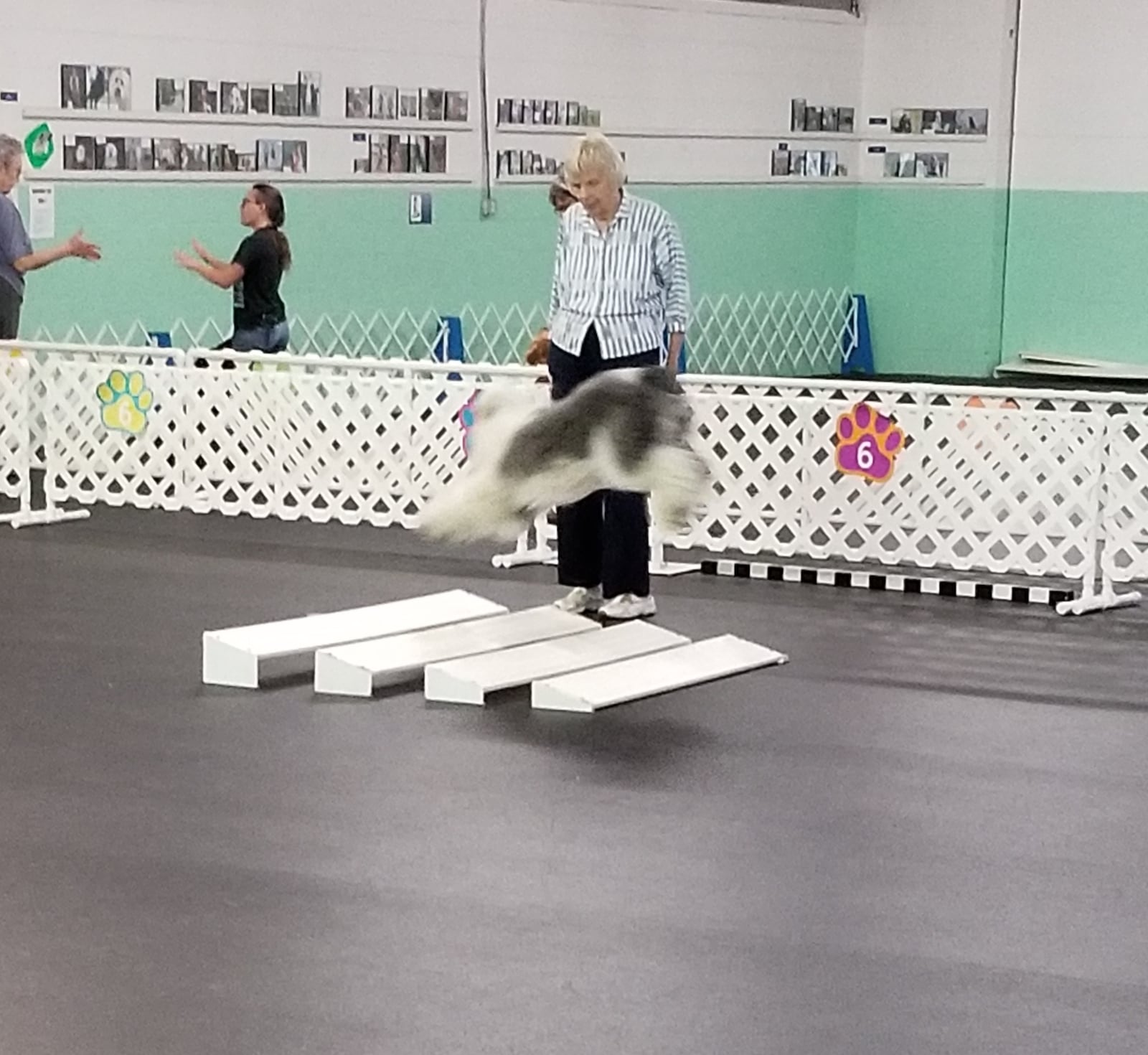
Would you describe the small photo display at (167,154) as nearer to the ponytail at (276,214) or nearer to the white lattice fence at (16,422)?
the ponytail at (276,214)

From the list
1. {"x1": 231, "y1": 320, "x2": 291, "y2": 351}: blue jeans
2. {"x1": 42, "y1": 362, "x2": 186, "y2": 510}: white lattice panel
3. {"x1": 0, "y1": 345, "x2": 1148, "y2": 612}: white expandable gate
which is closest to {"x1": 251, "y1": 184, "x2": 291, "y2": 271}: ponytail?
{"x1": 231, "y1": 320, "x2": 291, "y2": 351}: blue jeans

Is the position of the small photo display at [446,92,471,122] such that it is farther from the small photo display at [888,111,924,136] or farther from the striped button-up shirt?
the striped button-up shirt

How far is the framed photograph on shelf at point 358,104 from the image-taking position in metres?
8.92

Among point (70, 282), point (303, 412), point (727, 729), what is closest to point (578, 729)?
point (727, 729)

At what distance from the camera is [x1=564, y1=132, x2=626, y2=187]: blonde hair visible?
15.6ft

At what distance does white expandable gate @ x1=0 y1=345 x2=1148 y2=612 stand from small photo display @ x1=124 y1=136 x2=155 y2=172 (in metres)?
1.12

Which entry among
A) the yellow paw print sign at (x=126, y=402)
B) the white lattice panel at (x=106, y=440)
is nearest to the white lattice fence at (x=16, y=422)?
the white lattice panel at (x=106, y=440)

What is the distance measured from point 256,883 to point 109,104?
536cm

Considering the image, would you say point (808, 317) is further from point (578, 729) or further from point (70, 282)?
point (578, 729)

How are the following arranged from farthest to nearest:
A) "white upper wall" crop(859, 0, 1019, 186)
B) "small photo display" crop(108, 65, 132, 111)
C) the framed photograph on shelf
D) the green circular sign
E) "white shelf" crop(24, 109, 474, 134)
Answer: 1. "white upper wall" crop(859, 0, 1019, 186)
2. the framed photograph on shelf
3. "small photo display" crop(108, 65, 132, 111)
4. "white shelf" crop(24, 109, 474, 134)
5. the green circular sign

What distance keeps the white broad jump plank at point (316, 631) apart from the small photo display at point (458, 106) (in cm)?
458

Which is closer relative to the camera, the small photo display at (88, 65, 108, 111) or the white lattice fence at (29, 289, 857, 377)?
the small photo display at (88, 65, 108, 111)

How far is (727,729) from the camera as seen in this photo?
163 inches

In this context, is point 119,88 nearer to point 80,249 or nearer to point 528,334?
point 80,249
